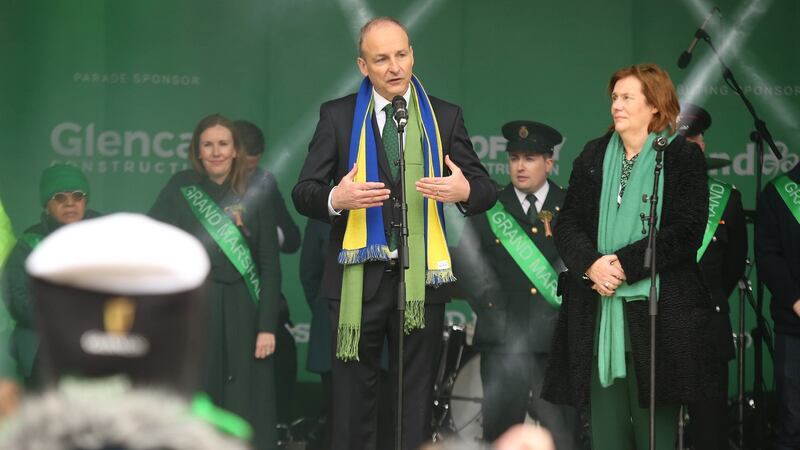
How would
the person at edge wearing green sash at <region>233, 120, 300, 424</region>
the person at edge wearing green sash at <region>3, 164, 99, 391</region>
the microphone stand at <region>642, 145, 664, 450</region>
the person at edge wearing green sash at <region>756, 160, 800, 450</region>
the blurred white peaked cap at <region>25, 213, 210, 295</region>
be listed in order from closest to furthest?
the blurred white peaked cap at <region>25, 213, 210, 295</region> < the microphone stand at <region>642, 145, 664, 450</region> < the person at edge wearing green sash at <region>756, 160, 800, 450</region> < the person at edge wearing green sash at <region>3, 164, 99, 391</region> < the person at edge wearing green sash at <region>233, 120, 300, 424</region>

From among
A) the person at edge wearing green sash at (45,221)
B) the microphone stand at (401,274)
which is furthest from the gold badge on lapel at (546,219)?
the microphone stand at (401,274)

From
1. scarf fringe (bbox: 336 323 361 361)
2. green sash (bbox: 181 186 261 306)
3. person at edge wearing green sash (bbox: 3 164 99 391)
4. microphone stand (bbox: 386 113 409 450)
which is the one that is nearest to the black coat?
microphone stand (bbox: 386 113 409 450)

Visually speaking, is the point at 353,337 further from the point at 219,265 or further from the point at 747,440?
the point at 747,440

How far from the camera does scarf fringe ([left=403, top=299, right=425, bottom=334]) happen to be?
372cm

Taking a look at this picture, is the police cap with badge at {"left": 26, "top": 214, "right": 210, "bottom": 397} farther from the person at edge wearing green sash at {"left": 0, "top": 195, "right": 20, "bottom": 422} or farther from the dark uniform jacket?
the dark uniform jacket

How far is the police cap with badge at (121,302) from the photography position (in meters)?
0.94

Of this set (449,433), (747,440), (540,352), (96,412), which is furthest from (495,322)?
(96,412)

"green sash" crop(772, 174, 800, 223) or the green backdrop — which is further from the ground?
the green backdrop

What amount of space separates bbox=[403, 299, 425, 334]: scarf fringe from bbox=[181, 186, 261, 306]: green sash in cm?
208

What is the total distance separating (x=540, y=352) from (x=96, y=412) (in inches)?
188

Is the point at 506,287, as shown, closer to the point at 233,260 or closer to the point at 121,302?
the point at 233,260

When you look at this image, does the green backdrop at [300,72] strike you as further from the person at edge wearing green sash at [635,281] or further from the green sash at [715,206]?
the person at edge wearing green sash at [635,281]

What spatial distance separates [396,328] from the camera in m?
3.76

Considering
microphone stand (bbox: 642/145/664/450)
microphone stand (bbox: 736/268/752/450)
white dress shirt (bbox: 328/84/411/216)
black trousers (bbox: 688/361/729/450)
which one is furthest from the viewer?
microphone stand (bbox: 736/268/752/450)
